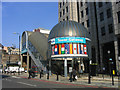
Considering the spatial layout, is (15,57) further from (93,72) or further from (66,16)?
(93,72)

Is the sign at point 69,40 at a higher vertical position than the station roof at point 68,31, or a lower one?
lower

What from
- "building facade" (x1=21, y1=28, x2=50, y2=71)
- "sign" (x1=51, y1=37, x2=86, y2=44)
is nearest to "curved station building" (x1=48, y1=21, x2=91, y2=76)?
"sign" (x1=51, y1=37, x2=86, y2=44)

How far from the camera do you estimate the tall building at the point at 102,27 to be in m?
32.1

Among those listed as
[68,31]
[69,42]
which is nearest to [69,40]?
[69,42]

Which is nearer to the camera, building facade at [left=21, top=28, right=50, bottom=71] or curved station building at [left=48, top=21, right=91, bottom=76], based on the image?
curved station building at [left=48, top=21, right=91, bottom=76]

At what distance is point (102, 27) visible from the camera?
130 ft

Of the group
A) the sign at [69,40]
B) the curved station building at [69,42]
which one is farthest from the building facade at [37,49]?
the sign at [69,40]

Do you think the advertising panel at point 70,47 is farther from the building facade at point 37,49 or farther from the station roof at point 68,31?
the building facade at point 37,49

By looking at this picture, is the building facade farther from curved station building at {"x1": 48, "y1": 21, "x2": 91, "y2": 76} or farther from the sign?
the sign

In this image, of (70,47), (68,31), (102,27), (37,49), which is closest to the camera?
(70,47)

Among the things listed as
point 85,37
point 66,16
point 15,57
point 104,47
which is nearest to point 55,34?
point 85,37

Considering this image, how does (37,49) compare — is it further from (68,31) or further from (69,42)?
(69,42)

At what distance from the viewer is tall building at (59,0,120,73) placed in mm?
32062

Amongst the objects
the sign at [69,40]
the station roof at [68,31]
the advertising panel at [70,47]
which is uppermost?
the station roof at [68,31]
